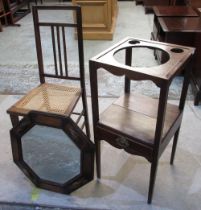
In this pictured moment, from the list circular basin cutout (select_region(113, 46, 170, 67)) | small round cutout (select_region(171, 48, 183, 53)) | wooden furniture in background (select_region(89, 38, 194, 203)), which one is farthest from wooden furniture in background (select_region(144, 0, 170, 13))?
small round cutout (select_region(171, 48, 183, 53))

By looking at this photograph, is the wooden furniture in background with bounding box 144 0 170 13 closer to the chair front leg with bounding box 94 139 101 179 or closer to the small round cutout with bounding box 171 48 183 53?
the small round cutout with bounding box 171 48 183 53

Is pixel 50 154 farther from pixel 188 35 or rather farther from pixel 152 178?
pixel 188 35

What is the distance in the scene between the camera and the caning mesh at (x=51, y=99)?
149 centimetres

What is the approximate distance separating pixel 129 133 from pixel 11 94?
1579 mm

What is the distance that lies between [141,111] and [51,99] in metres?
0.57

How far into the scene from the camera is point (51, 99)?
1.56 metres

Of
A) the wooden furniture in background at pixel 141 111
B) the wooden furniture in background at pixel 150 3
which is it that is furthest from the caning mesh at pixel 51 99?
the wooden furniture in background at pixel 150 3

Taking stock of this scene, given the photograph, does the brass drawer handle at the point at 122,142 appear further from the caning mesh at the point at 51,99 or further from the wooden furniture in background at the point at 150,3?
→ the wooden furniture in background at the point at 150,3

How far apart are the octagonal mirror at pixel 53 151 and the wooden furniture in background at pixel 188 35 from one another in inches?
50.3

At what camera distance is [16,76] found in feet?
9.05

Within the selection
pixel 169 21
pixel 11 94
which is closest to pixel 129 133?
pixel 11 94

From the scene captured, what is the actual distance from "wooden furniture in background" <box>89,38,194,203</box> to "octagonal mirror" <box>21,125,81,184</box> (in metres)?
0.16

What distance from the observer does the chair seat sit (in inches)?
57.7

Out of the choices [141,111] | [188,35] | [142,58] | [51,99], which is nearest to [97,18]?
[142,58]
